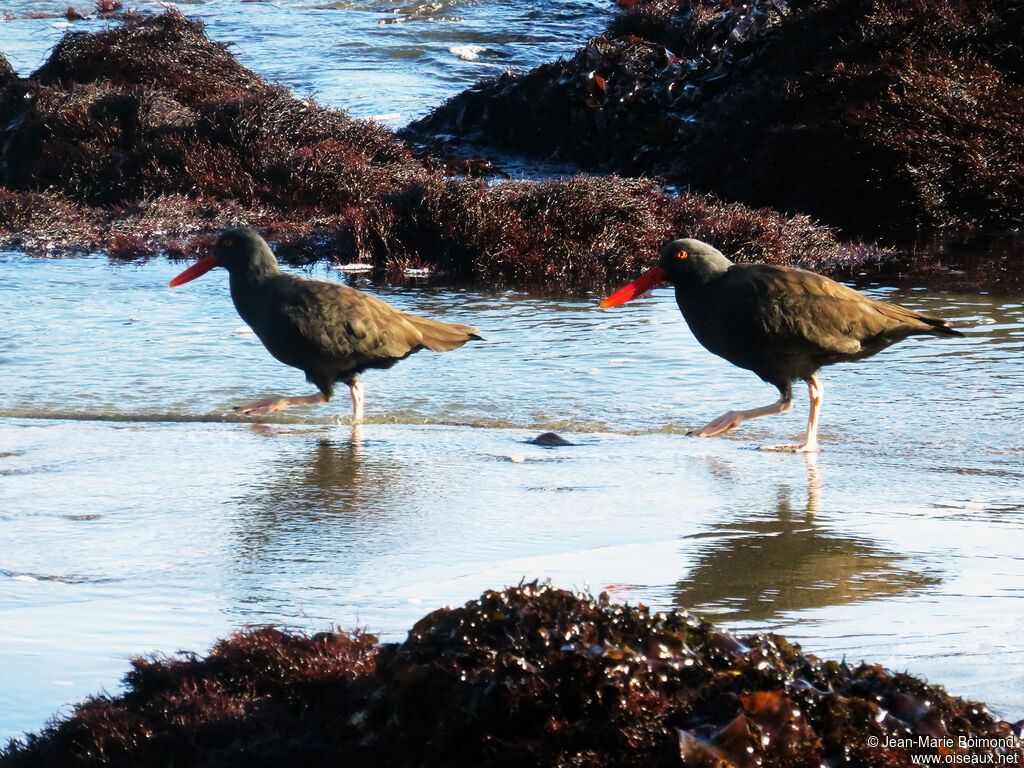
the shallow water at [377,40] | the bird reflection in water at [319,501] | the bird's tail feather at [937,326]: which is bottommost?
the bird reflection in water at [319,501]

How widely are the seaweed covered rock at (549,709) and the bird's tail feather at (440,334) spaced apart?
3812 millimetres

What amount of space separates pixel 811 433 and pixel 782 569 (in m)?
1.78

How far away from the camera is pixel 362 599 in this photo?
326cm

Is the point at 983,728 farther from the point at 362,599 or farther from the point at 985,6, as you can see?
the point at 985,6

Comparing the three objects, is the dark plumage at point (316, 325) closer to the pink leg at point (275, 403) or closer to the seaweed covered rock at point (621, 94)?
the pink leg at point (275, 403)

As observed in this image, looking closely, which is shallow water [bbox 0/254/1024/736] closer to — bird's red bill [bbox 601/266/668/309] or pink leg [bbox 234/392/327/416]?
pink leg [bbox 234/392/327/416]

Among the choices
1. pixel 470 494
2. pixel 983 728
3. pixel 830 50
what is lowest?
pixel 470 494

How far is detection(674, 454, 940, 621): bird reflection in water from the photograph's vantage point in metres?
3.22

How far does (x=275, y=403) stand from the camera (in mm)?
5699

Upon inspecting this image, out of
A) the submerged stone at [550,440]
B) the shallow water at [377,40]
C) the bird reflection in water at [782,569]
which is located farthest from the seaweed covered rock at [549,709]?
the shallow water at [377,40]

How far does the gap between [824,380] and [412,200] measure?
4763 mm

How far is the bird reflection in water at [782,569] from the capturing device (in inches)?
127

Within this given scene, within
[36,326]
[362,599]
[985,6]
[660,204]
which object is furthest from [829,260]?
[362,599]

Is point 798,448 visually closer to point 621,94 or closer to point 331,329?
point 331,329
